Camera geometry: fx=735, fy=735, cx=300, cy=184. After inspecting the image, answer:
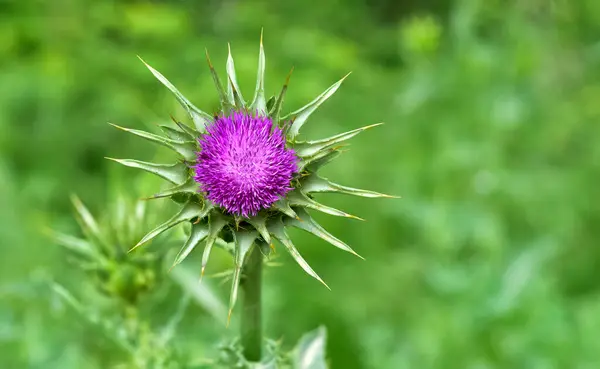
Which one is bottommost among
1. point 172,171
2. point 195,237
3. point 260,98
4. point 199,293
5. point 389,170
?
point 389,170

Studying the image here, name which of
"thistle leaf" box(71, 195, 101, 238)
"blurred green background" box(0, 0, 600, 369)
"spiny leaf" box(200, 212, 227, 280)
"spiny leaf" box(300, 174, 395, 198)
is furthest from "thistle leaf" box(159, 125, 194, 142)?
"blurred green background" box(0, 0, 600, 369)

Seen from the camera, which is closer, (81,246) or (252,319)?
(252,319)

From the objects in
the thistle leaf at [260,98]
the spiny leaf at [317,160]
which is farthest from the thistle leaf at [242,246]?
the thistle leaf at [260,98]

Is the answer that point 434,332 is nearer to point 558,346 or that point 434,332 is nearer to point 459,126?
point 558,346

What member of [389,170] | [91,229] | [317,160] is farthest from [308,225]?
[389,170]


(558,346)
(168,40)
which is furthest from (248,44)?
(558,346)

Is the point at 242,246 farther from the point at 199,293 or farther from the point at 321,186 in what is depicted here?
the point at 199,293

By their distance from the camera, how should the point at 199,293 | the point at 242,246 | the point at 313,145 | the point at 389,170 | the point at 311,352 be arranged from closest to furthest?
the point at 242,246 < the point at 313,145 < the point at 311,352 < the point at 199,293 < the point at 389,170
